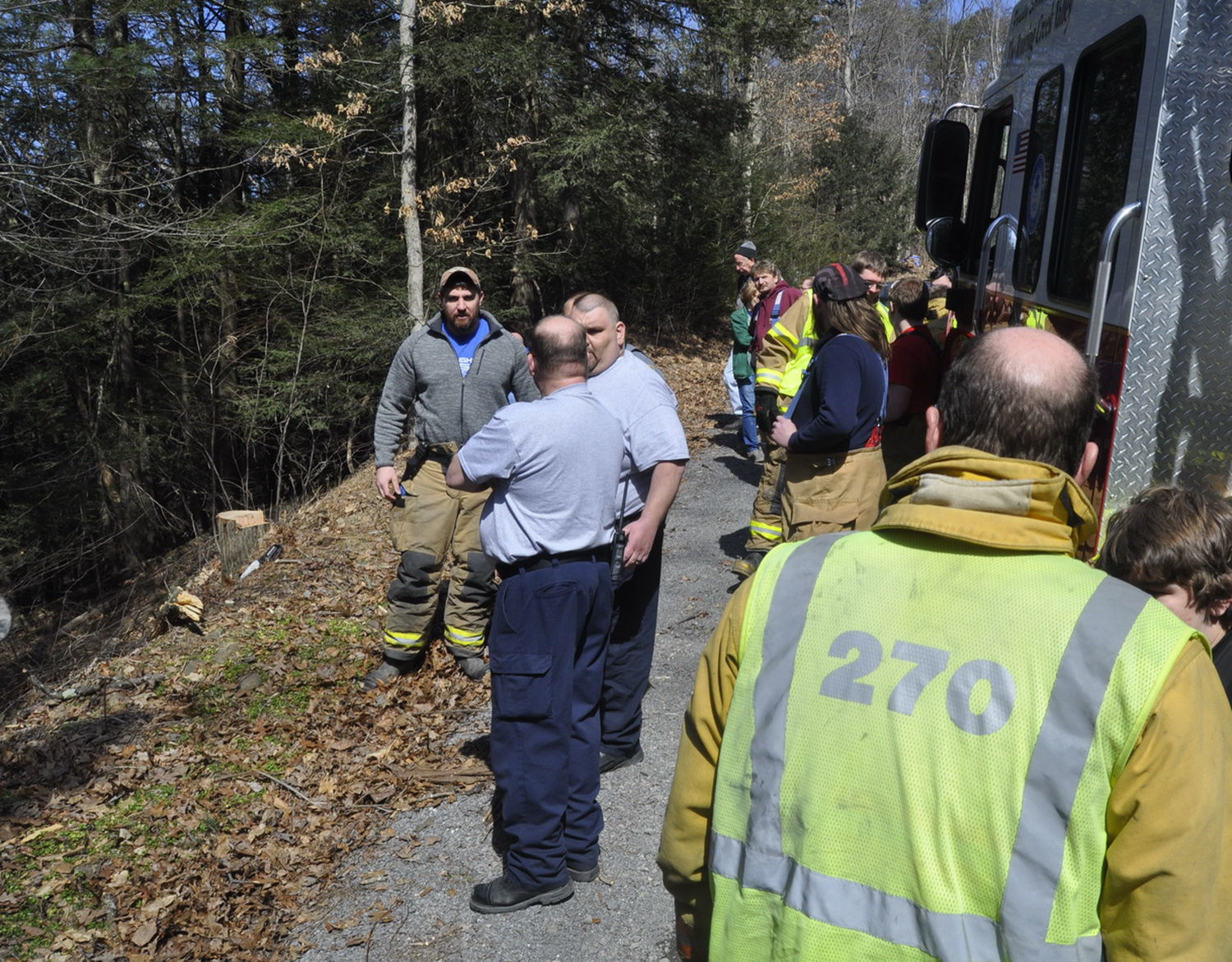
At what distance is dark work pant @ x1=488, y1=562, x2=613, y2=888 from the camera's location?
3.55 metres

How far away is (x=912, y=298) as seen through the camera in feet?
20.9

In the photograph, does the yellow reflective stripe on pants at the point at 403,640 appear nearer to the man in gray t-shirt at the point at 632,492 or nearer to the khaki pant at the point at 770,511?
the man in gray t-shirt at the point at 632,492

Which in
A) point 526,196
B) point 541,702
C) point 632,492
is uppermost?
point 526,196

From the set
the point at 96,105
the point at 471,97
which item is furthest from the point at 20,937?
the point at 471,97

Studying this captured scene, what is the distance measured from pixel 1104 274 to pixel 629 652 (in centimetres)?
239

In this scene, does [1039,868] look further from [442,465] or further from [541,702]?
[442,465]

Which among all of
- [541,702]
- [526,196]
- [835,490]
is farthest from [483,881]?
[526,196]

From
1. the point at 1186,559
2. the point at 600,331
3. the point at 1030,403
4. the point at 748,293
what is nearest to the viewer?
the point at 1030,403

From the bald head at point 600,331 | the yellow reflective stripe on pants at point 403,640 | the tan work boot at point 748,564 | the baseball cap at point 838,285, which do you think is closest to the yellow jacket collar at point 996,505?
the bald head at point 600,331

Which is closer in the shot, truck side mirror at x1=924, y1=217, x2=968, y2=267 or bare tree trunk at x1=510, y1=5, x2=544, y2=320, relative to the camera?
truck side mirror at x1=924, y1=217, x2=968, y2=267

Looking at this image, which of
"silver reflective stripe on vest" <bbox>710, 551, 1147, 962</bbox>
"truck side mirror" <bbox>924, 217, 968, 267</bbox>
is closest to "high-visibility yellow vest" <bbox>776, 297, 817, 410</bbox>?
"truck side mirror" <bbox>924, 217, 968, 267</bbox>

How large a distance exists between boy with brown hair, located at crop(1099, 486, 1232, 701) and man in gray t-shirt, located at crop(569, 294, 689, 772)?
2.02m

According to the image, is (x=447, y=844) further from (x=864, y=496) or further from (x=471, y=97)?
(x=471, y=97)

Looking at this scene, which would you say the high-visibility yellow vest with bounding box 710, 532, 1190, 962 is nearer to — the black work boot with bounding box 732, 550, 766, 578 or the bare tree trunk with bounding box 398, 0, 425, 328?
the black work boot with bounding box 732, 550, 766, 578
